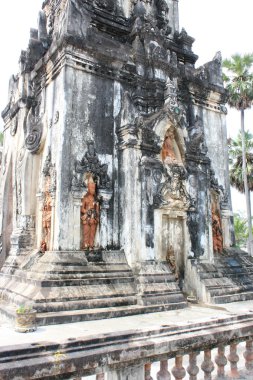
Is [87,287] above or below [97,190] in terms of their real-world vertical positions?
below

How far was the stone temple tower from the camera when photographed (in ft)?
28.0

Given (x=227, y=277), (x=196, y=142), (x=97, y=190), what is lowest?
(x=227, y=277)

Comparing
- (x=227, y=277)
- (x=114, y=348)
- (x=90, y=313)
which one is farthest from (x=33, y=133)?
(x=114, y=348)

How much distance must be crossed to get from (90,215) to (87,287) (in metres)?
1.88

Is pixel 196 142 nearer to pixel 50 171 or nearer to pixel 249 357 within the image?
pixel 50 171

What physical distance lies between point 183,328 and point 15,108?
10.5 metres

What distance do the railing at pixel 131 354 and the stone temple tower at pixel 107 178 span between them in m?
3.56

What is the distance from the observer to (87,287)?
8117 millimetres

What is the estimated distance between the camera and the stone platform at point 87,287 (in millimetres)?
7434

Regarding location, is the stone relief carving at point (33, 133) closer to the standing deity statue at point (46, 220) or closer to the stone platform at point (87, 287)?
the standing deity statue at point (46, 220)

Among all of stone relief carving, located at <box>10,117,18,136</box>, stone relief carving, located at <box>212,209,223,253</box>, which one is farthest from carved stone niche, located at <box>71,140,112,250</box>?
stone relief carving, located at <box>10,117,18,136</box>

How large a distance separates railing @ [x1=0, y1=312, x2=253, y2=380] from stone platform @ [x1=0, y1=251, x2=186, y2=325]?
11.6ft

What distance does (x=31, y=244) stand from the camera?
34.4ft

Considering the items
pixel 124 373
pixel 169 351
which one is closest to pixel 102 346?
pixel 124 373
